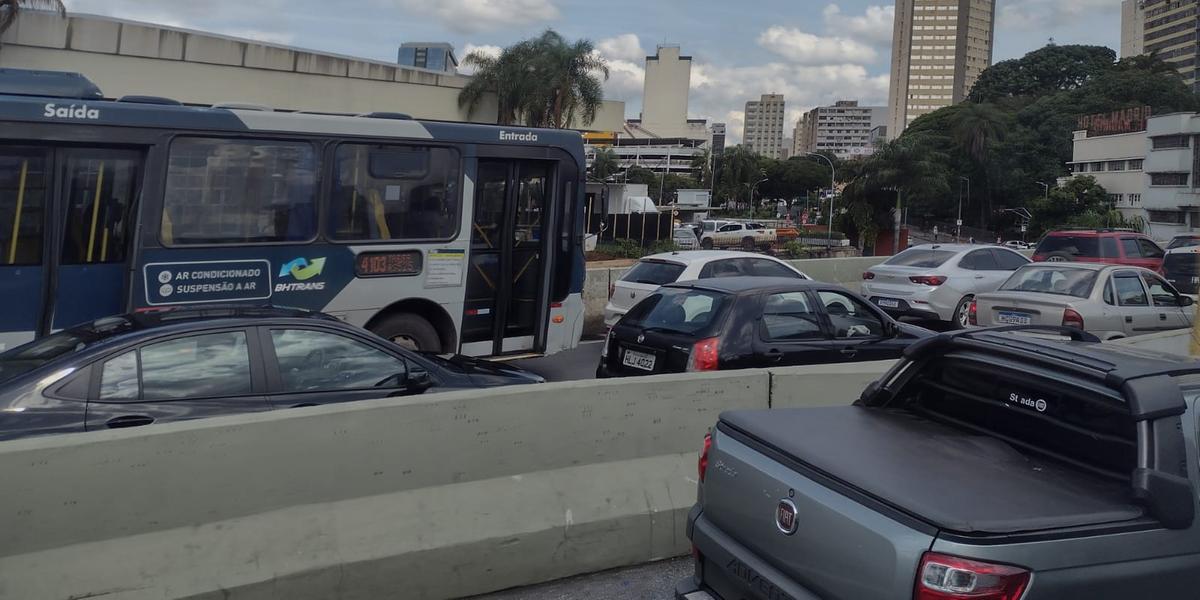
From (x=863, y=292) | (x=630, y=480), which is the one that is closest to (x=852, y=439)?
(x=630, y=480)

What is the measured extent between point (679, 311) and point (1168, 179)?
76577mm

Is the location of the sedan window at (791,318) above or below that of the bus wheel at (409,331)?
above

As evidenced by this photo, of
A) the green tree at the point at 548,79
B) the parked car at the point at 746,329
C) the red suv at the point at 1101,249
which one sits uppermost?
the green tree at the point at 548,79

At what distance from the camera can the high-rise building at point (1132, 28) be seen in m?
172

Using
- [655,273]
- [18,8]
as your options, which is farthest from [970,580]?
[18,8]

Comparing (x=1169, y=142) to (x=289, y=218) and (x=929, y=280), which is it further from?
(x=289, y=218)

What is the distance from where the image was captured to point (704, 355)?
26.0 ft

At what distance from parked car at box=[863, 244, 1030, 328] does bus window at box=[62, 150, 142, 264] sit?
38.2 ft

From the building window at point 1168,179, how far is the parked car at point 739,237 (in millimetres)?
33667

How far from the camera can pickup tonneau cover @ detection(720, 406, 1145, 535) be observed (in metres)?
3.07

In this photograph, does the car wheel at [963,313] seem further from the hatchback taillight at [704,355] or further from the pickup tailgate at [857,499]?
the pickup tailgate at [857,499]

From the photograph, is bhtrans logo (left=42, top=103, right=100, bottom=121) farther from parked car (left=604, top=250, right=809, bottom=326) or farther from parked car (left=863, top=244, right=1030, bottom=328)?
parked car (left=863, top=244, right=1030, bottom=328)

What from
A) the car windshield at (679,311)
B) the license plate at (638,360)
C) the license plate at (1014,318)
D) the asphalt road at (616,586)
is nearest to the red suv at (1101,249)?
the license plate at (1014,318)

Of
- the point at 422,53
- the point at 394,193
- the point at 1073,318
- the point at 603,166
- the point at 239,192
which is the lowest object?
the point at 1073,318
